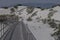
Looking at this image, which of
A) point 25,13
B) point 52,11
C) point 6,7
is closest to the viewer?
point 52,11

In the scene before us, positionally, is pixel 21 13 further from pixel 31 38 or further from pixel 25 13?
pixel 31 38

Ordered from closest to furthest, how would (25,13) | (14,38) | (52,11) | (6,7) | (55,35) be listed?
(14,38), (55,35), (52,11), (25,13), (6,7)

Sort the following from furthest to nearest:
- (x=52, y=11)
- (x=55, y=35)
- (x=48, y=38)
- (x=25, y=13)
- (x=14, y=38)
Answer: (x=25, y=13)
(x=52, y=11)
(x=55, y=35)
(x=48, y=38)
(x=14, y=38)

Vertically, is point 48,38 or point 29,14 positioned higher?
point 48,38

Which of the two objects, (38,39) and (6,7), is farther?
(6,7)

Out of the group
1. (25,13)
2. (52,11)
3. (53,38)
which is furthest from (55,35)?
(25,13)

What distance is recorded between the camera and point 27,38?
115 ft

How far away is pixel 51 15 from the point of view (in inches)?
2675

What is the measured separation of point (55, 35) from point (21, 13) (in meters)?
39.1

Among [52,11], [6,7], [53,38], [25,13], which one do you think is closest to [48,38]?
[53,38]

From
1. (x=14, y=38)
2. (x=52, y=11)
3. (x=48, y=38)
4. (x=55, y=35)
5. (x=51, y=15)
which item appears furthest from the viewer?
(x=52, y=11)

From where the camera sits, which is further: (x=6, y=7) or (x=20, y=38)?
(x=6, y=7)

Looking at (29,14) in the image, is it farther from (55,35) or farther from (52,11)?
(55,35)

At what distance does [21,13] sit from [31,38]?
146 ft
